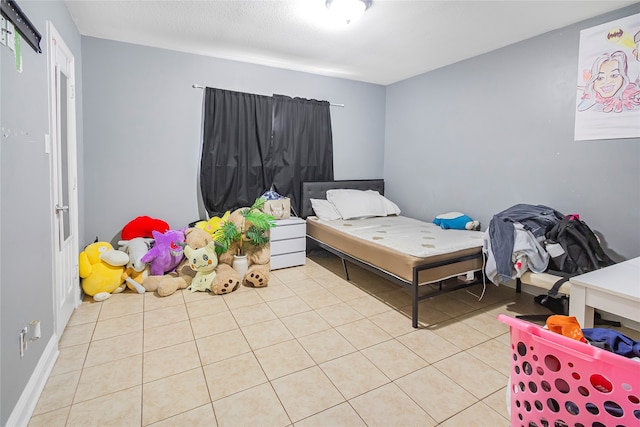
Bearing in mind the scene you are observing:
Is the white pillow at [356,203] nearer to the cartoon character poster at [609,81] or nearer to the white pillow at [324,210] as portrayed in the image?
the white pillow at [324,210]

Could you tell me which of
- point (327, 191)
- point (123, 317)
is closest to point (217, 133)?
point (327, 191)

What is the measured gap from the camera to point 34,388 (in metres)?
1.71

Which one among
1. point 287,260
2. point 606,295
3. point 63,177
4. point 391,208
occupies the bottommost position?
point 287,260

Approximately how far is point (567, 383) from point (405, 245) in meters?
2.19

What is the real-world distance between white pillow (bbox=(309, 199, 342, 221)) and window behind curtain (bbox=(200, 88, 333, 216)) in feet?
1.00

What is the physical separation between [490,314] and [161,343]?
2623 millimetres

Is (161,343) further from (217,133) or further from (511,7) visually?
(511,7)

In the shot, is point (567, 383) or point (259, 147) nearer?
point (567, 383)

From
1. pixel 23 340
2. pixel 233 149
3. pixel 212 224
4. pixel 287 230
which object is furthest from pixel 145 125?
pixel 23 340

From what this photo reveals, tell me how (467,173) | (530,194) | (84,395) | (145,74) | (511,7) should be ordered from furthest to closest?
(467,173) < (145,74) < (530,194) < (511,7) < (84,395)

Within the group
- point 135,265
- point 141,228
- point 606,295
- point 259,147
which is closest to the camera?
point 606,295

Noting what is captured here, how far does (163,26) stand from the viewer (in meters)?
3.00

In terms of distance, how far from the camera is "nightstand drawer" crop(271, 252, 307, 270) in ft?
12.7

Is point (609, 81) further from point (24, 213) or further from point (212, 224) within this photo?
point (24, 213)
